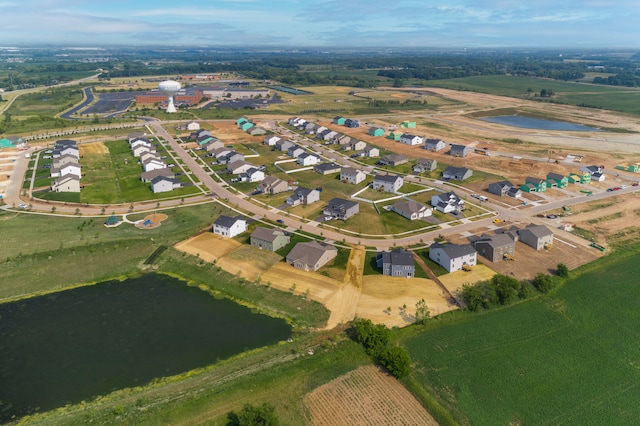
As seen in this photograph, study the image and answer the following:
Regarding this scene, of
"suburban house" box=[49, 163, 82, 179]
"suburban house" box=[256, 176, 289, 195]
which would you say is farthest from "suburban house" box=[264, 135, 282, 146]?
"suburban house" box=[49, 163, 82, 179]

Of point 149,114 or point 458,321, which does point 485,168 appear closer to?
point 458,321

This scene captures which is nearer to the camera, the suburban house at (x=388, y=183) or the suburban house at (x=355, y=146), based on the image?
the suburban house at (x=388, y=183)

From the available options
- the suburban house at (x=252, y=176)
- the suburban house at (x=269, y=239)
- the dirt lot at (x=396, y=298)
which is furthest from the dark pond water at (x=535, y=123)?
the suburban house at (x=269, y=239)

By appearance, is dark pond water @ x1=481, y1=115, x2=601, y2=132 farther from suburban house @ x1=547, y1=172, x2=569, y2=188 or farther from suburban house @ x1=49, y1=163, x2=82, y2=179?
suburban house @ x1=49, y1=163, x2=82, y2=179

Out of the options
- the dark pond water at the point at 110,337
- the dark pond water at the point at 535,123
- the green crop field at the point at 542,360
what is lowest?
the dark pond water at the point at 110,337

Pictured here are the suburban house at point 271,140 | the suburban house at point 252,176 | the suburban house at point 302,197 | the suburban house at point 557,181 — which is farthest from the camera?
the suburban house at point 271,140

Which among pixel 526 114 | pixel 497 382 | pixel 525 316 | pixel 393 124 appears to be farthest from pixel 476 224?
pixel 526 114

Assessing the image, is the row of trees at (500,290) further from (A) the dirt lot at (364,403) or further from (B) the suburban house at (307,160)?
(B) the suburban house at (307,160)
